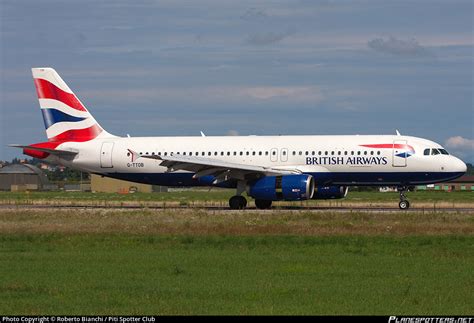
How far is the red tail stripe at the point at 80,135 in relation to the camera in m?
50.5

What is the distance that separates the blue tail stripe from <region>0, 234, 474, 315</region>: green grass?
23076 millimetres

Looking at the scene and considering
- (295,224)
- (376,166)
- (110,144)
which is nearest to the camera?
(295,224)

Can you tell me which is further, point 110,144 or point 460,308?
point 110,144

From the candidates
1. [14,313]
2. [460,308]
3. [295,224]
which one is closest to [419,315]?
[460,308]

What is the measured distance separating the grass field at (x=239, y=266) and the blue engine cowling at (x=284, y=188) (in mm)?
6738

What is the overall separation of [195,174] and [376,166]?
9.25 m

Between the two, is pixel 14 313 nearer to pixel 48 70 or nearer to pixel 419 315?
pixel 419 315

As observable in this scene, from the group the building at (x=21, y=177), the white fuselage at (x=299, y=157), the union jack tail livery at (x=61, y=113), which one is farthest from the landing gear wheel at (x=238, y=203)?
the building at (x=21, y=177)

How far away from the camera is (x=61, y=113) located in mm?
50781

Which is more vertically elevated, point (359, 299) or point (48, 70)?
point (48, 70)

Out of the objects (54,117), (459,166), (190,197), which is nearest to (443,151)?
(459,166)

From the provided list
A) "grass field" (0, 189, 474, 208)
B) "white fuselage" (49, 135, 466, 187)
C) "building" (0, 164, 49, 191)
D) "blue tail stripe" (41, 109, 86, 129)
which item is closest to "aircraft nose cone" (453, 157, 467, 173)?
"white fuselage" (49, 135, 466, 187)

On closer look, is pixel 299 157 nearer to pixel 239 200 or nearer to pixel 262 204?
pixel 262 204

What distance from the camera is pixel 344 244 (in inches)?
1022
